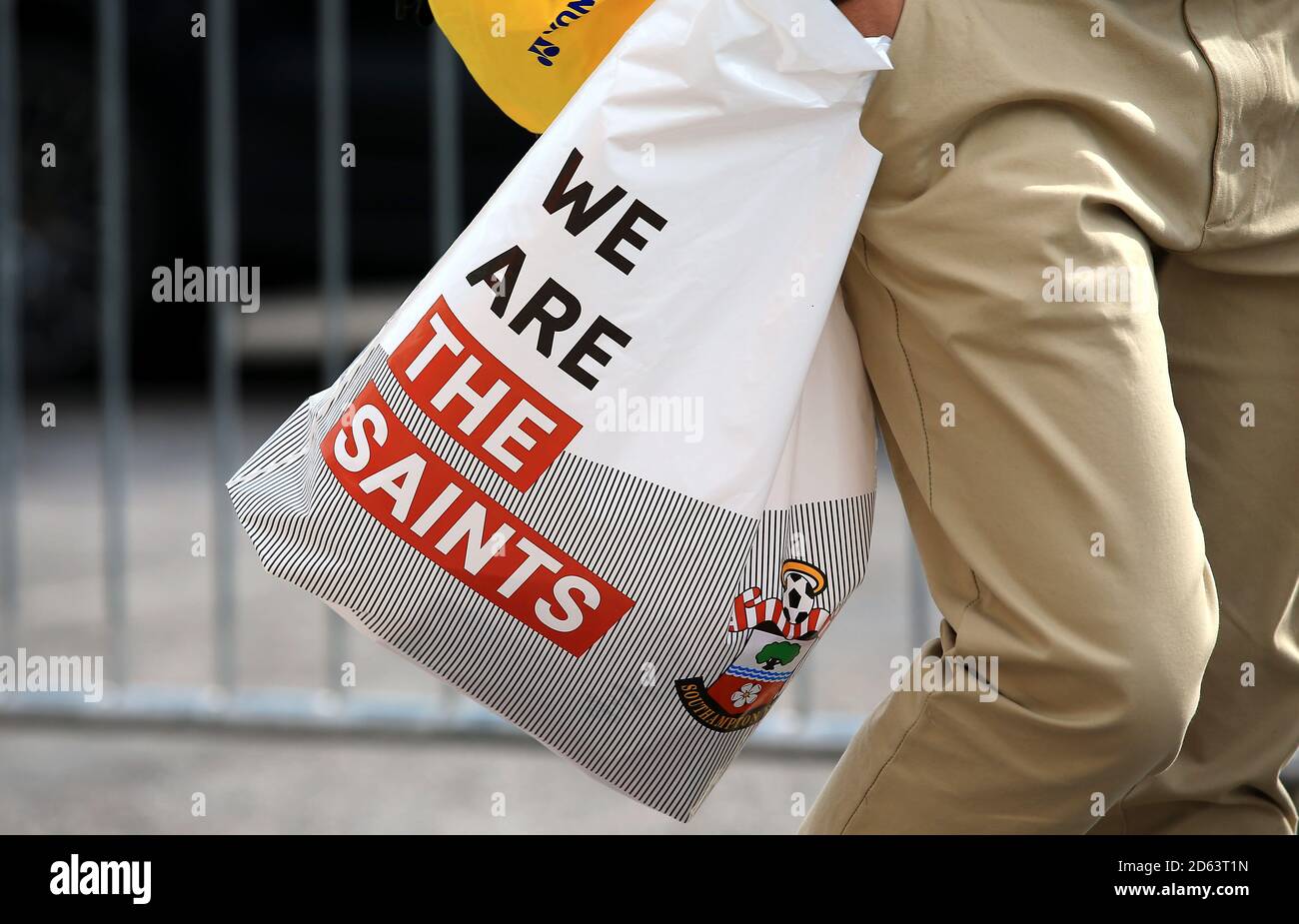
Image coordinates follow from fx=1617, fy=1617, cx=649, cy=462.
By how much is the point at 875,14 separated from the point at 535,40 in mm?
384

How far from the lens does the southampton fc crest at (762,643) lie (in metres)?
1.76

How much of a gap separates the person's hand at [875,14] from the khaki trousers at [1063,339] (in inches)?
0.8

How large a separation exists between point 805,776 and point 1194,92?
188 cm

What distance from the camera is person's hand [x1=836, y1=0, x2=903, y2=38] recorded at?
1.73m

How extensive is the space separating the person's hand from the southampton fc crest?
0.58 meters

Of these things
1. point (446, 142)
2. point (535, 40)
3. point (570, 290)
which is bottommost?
point (446, 142)

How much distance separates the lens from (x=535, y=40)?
6.00 feet

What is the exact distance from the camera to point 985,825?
5.72 feet

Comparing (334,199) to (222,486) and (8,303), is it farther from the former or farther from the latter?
(8,303)

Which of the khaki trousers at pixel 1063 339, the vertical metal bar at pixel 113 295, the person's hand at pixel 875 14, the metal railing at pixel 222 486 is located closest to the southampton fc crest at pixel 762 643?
the khaki trousers at pixel 1063 339
